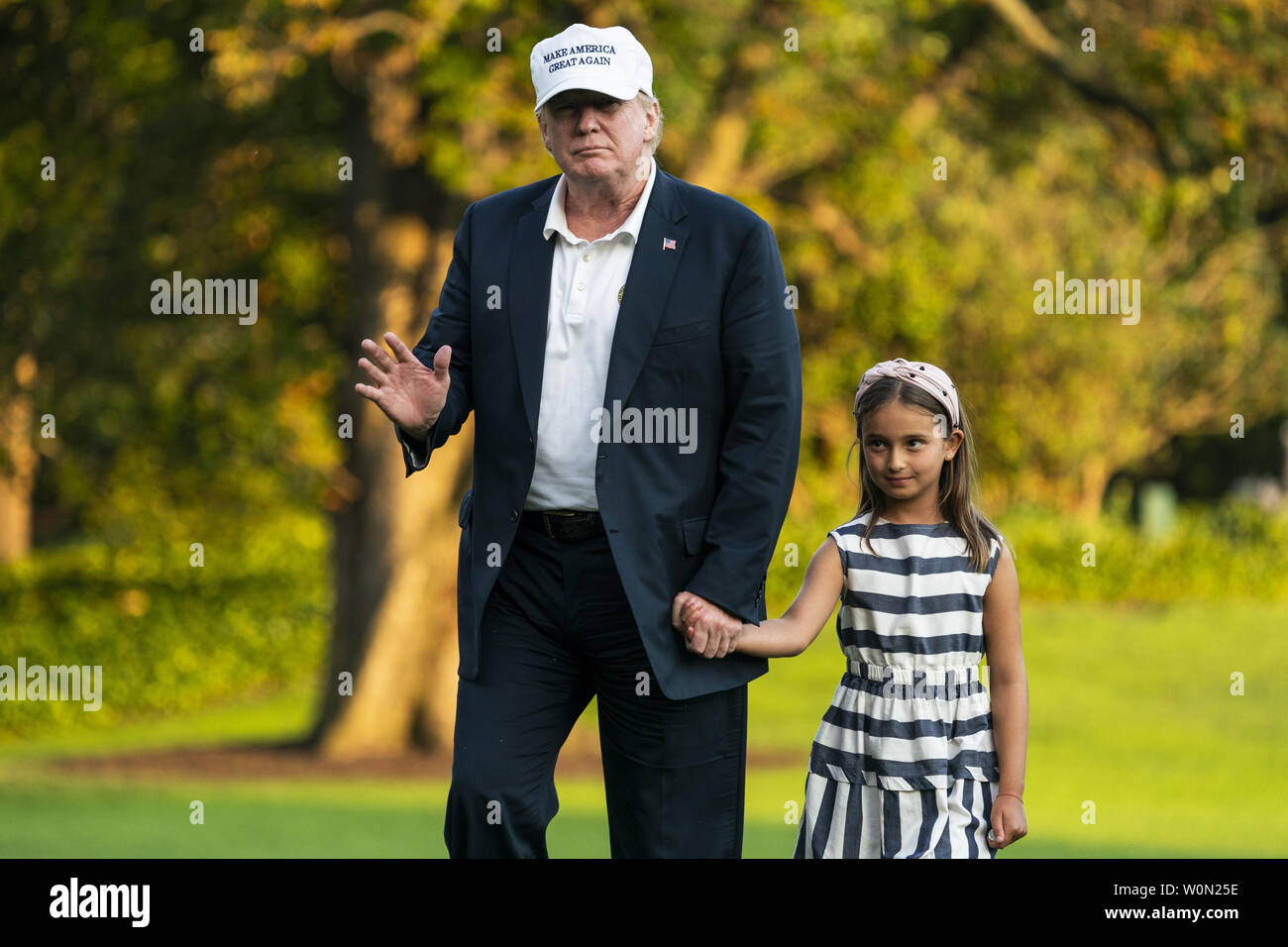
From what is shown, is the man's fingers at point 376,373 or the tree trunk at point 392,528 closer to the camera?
the man's fingers at point 376,373

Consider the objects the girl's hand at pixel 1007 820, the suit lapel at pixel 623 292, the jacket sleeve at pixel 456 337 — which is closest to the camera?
the girl's hand at pixel 1007 820

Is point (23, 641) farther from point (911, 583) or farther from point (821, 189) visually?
point (911, 583)

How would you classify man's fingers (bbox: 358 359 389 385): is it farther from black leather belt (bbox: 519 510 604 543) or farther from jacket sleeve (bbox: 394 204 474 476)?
black leather belt (bbox: 519 510 604 543)

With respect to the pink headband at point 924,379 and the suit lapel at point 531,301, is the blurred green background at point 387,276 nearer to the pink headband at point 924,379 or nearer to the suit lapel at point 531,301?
the pink headband at point 924,379

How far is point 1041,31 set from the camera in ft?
37.6

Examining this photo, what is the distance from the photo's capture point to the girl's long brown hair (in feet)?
12.6

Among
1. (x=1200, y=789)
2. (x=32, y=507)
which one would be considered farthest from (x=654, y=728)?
(x=32, y=507)

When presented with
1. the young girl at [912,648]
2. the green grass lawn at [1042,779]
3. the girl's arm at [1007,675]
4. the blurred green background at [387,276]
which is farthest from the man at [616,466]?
the green grass lawn at [1042,779]

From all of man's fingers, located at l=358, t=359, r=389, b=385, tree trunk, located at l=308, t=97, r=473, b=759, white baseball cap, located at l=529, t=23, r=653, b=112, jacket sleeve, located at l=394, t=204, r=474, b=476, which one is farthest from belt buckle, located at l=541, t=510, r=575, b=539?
tree trunk, located at l=308, t=97, r=473, b=759

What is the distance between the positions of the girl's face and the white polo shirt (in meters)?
→ 0.65

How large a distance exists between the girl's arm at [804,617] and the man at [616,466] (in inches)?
1.8

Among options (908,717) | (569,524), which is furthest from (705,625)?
(908,717)

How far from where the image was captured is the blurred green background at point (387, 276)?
1073cm

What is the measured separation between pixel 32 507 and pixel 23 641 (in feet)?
29.1
